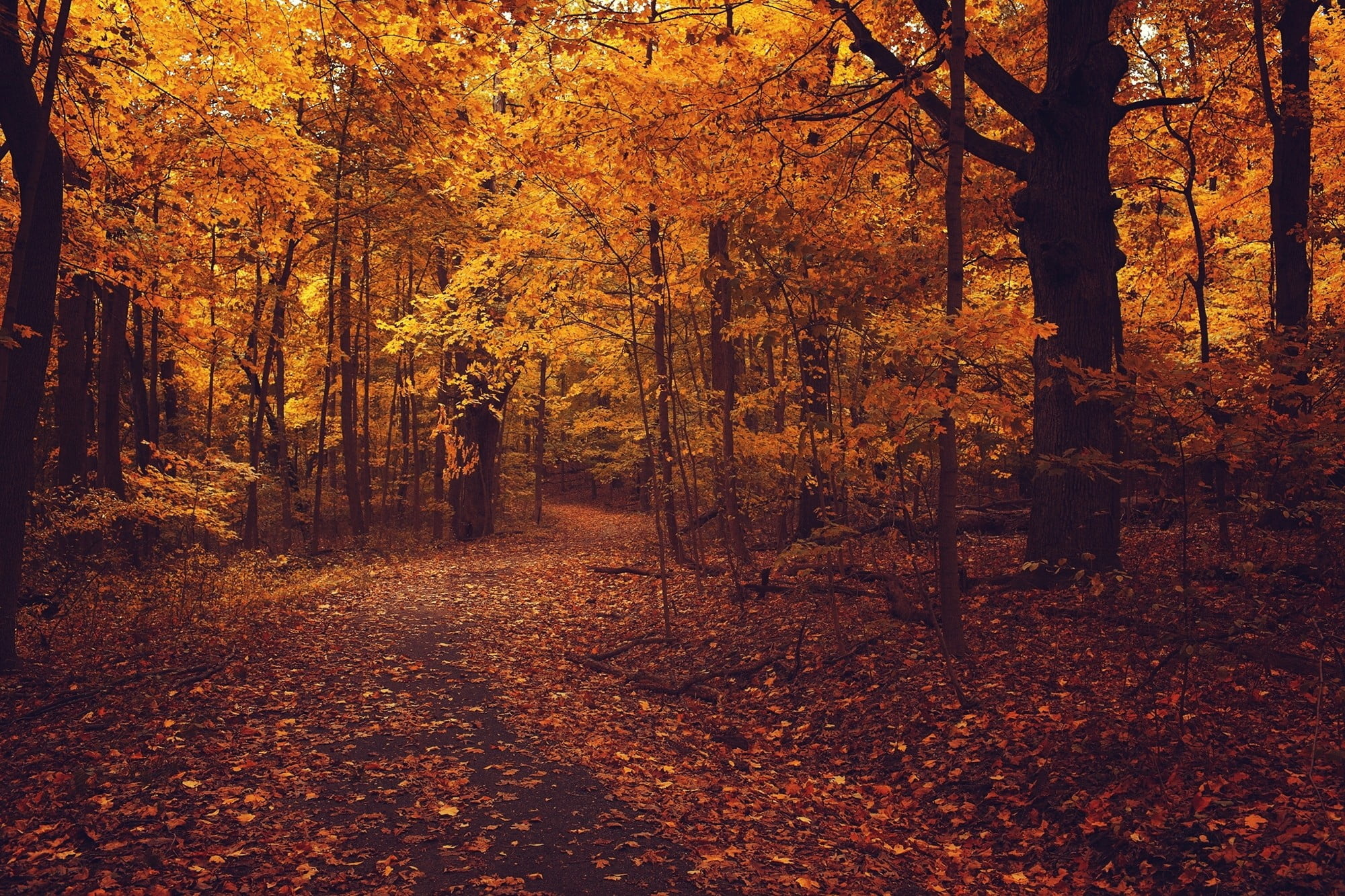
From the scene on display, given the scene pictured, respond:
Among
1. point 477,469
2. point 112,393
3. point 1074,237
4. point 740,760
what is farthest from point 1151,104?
point 477,469

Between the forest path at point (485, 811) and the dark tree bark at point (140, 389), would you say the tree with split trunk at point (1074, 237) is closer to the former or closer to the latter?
the forest path at point (485, 811)

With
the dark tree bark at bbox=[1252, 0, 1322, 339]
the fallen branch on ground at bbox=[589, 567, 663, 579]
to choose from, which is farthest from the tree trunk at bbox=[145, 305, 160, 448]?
the dark tree bark at bbox=[1252, 0, 1322, 339]

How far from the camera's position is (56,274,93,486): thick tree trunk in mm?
11766

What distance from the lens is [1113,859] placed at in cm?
430

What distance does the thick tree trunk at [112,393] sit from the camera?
12234 mm

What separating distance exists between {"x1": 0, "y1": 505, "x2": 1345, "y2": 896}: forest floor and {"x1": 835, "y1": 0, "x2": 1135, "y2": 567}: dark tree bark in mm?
789

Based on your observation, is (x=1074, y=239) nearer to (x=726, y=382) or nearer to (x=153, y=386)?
(x=726, y=382)

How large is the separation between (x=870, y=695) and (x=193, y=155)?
9350 mm

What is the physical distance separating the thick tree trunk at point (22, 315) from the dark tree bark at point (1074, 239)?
746cm

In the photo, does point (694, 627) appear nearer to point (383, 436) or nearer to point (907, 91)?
point (907, 91)

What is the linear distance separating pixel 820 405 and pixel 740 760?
27.4 feet

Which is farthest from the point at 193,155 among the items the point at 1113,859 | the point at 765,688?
the point at 1113,859

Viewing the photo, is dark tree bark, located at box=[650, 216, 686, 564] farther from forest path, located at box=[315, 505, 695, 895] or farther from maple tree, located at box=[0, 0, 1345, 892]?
forest path, located at box=[315, 505, 695, 895]

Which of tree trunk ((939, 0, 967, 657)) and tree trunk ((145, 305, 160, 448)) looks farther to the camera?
tree trunk ((145, 305, 160, 448))
